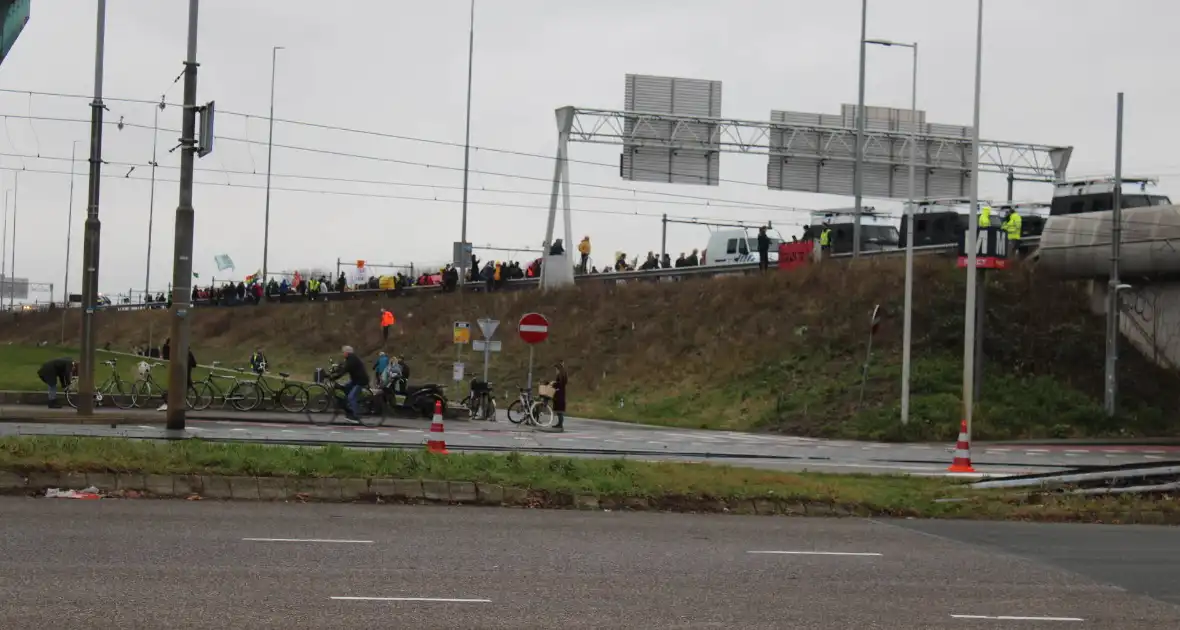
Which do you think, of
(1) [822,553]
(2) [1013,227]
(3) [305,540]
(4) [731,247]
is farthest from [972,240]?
(4) [731,247]

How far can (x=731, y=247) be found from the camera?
68438mm

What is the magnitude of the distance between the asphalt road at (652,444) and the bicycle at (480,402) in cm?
126

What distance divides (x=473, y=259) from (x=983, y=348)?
29.5m

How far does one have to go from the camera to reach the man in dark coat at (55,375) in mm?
33688

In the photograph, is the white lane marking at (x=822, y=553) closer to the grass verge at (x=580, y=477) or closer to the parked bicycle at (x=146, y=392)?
the grass verge at (x=580, y=477)

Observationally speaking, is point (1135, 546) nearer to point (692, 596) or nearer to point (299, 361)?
point (692, 596)

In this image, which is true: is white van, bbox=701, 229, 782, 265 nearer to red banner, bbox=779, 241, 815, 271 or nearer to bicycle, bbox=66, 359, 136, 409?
red banner, bbox=779, 241, 815, 271

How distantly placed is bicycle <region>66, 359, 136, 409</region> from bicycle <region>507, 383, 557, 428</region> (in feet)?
30.9

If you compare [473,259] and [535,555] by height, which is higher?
[473,259]

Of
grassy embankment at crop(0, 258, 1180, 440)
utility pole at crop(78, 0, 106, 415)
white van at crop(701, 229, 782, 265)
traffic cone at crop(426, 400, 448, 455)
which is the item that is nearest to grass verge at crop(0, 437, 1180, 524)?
traffic cone at crop(426, 400, 448, 455)

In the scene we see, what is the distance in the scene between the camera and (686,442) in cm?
3362

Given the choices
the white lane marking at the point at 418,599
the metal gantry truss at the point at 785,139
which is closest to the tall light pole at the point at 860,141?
the metal gantry truss at the point at 785,139

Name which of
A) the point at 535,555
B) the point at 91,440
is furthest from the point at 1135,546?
the point at 91,440

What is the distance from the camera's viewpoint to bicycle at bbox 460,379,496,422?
129 feet
